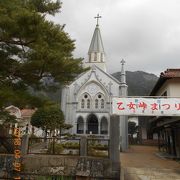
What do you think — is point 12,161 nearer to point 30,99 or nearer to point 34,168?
point 34,168

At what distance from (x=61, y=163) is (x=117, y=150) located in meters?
2.63

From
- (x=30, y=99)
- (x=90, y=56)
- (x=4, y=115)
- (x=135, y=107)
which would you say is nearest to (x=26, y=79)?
(x=30, y=99)

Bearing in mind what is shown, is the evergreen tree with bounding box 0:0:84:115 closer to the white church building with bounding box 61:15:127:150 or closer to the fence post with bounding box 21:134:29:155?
the fence post with bounding box 21:134:29:155

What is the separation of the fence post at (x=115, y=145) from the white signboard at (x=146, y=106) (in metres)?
0.49

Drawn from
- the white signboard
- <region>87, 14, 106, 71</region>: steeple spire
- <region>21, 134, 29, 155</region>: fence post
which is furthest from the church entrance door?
<region>21, 134, 29, 155</region>: fence post

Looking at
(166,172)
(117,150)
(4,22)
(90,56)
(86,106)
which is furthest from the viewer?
(90,56)

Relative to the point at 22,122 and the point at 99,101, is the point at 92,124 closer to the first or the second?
the point at 99,101

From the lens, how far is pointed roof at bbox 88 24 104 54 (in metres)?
39.7

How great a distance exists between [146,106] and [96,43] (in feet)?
99.3

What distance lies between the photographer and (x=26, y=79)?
12039 mm

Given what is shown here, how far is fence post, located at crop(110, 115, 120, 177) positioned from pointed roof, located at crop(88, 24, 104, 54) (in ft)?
97.2

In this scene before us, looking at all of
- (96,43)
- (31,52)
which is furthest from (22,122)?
(96,43)

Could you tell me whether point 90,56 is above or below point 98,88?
above

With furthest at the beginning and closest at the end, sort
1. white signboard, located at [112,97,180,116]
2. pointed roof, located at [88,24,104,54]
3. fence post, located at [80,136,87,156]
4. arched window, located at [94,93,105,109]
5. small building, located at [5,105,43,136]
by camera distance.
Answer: pointed roof, located at [88,24,104,54] < arched window, located at [94,93,105,109] < small building, located at [5,105,43,136] < white signboard, located at [112,97,180,116] < fence post, located at [80,136,87,156]
